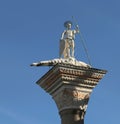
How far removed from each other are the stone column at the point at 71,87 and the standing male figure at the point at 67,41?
60.0 inches

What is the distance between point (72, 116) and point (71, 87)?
1.74 meters

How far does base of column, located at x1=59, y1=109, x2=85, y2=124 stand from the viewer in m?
26.2

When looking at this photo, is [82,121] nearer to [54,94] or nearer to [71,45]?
[54,94]

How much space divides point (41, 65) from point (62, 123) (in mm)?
3823

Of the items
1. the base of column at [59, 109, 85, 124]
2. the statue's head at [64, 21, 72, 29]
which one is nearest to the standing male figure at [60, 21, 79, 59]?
the statue's head at [64, 21, 72, 29]

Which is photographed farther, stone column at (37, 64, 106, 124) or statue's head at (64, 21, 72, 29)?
statue's head at (64, 21, 72, 29)

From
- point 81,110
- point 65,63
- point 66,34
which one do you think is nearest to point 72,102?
point 81,110

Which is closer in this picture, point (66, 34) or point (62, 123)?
point (62, 123)

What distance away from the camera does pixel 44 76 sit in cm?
2783

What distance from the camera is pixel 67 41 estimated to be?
28844 millimetres

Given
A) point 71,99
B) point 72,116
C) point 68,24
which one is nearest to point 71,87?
point 71,99

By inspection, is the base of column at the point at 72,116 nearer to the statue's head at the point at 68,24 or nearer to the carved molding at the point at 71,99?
the carved molding at the point at 71,99

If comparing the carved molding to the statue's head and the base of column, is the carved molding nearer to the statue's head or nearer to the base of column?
the base of column

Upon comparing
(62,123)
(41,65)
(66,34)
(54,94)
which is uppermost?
(66,34)
